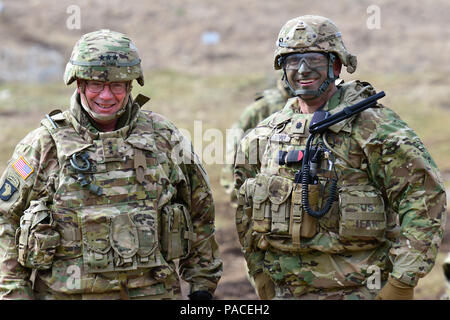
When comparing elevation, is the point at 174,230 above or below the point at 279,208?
below

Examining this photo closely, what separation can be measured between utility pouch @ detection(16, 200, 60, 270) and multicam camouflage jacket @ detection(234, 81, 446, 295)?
4.51ft

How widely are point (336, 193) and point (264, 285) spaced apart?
966 mm

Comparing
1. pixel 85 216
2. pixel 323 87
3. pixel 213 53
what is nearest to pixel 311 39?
pixel 323 87

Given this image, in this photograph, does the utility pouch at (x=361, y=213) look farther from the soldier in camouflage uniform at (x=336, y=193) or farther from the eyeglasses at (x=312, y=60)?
the eyeglasses at (x=312, y=60)

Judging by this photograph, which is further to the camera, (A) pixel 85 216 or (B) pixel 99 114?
(B) pixel 99 114

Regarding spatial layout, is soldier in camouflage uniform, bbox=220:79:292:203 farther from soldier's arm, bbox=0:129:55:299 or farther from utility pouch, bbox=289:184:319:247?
soldier's arm, bbox=0:129:55:299

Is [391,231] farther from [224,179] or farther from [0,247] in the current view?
[224,179]

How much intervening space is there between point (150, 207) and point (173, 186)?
0.93ft

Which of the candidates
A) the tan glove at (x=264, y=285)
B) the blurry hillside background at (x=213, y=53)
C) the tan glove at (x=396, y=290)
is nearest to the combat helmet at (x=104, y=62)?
the tan glove at (x=264, y=285)

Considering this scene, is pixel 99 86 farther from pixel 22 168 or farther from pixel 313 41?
pixel 313 41

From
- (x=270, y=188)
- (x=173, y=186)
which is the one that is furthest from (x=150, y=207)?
(x=270, y=188)

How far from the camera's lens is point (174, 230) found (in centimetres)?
570

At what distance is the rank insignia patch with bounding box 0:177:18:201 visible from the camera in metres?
5.55

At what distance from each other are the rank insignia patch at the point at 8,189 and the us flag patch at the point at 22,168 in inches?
3.0
